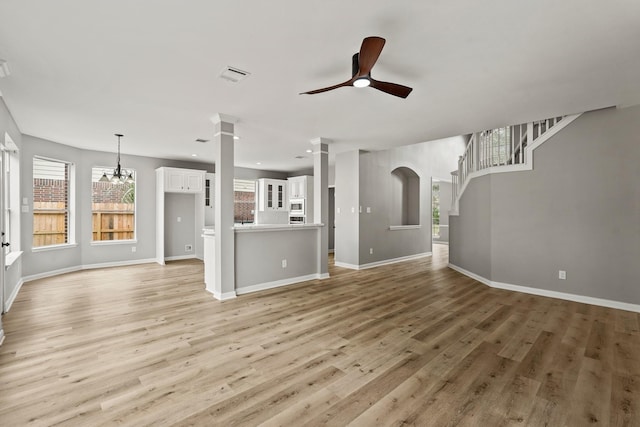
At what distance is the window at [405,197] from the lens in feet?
25.5

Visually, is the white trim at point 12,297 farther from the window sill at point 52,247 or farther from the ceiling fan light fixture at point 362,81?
the ceiling fan light fixture at point 362,81

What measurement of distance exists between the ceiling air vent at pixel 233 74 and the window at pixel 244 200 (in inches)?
241

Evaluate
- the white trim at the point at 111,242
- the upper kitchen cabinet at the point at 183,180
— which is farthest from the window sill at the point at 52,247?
the upper kitchen cabinet at the point at 183,180

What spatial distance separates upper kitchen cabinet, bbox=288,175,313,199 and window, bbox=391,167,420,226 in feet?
8.25

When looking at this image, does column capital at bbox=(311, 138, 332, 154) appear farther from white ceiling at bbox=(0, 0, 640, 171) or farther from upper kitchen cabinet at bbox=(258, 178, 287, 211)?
upper kitchen cabinet at bbox=(258, 178, 287, 211)

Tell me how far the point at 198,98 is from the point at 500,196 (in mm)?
4681

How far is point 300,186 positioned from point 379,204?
2.97 meters

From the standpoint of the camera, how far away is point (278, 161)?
792 centimetres

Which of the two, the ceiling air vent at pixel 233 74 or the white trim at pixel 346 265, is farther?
the white trim at pixel 346 265

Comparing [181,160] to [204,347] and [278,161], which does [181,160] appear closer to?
[278,161]

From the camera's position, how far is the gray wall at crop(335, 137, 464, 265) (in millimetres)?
6547

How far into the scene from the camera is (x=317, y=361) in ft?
8.11

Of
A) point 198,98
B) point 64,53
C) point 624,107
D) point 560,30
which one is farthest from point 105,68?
point 624,107

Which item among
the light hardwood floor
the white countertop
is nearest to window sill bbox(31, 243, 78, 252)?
the light hardwood floor
